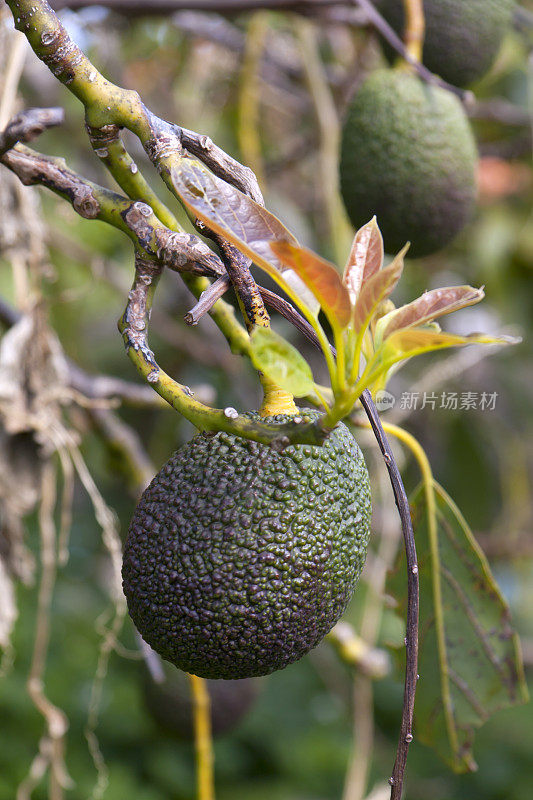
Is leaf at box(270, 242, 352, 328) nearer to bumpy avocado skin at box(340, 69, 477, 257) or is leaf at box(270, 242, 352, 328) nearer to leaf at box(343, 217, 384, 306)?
leaf at box(343, 217, 384, 306)

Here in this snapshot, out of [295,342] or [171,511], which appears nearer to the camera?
[171,511]

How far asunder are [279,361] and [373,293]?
0.07 meters

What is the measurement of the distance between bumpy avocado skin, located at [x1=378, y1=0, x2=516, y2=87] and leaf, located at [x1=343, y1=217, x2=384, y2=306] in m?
0.59

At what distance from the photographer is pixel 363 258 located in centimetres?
59

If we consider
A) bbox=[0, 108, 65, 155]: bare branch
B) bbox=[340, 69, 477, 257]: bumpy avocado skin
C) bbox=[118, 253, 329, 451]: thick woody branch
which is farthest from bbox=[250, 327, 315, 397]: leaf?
bbox=[340, 69, 477, 257]: bumpy avocado skin

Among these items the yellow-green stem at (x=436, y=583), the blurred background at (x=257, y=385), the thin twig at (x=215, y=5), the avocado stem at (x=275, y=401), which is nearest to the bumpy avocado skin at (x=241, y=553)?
the avocado stem at (x=275, y=401)

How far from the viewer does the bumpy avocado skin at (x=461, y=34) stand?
1.04m

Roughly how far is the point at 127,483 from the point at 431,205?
2.09 ft

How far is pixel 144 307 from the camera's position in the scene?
0.57m

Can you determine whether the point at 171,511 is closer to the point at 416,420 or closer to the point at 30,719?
the point at 30,719

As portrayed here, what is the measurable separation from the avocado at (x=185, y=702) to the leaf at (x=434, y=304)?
852 millimetres

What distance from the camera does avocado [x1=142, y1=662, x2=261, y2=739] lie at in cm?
127

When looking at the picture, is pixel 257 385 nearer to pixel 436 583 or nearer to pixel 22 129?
pixel 436 583

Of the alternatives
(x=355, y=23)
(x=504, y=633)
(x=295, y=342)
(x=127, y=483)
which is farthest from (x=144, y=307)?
(x=295, y=342)
